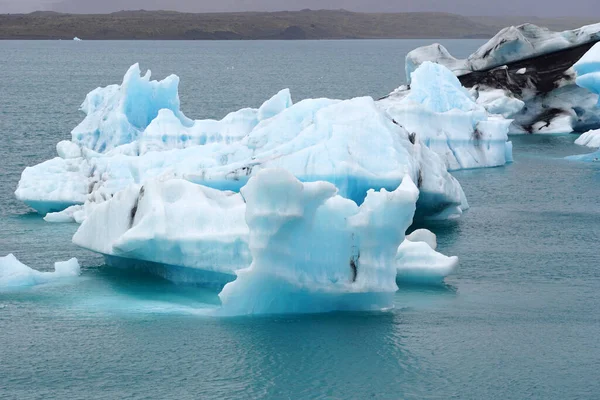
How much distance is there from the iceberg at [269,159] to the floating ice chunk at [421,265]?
7.69 feet

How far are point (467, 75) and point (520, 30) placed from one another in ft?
9.89

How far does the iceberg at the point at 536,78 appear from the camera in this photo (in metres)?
41.5

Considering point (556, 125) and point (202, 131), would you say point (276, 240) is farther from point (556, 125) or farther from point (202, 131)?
point (556, 125)

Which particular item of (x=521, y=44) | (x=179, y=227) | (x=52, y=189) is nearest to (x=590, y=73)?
(x=521, y=44)

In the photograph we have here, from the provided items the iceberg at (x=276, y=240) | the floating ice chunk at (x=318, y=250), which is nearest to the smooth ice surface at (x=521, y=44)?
the iceberg at (x=276, y=240)

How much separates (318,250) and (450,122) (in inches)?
662

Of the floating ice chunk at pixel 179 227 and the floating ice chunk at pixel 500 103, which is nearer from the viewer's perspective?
the floating ice chunk at pixel 179 227

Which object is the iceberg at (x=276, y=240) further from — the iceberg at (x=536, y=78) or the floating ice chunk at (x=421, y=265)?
the iceberg at (x=536, y=78)

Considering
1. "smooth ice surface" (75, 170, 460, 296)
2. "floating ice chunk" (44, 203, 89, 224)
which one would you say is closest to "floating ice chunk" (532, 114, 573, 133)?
"floating ice chunk" (44, 203, 89, 224)

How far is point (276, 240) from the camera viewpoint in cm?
1442

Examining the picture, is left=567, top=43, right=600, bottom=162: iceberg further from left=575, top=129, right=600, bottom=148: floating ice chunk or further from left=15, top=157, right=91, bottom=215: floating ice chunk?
left=15, top=157, right=91, bottom=215: floating ice chunk

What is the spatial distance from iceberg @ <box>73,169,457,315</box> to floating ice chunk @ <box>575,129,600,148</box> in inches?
859

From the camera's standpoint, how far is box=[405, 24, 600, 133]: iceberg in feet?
136

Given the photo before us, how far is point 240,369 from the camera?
518 inches
